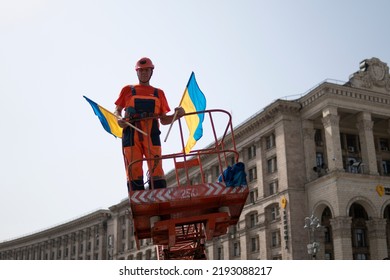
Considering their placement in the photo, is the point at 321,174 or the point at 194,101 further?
the point at 321,174

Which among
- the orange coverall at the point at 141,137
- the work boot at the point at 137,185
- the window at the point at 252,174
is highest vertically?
the window at the point at 252,174

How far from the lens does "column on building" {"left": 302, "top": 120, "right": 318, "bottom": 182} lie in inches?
1676

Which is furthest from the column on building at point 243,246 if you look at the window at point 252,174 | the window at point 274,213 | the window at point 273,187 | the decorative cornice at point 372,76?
the decorative cornice at point 372,76

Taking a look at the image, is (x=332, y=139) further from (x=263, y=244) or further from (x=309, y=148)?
(x=263, y=244)

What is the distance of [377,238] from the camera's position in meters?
39.1

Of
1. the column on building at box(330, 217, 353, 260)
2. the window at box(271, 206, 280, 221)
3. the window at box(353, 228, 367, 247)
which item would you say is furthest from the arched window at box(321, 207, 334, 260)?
the window at box(271, 206, 280, 221)

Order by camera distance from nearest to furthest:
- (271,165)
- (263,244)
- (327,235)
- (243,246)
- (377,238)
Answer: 1. (377,238)
2. (327,235)
3. (263,244)
4. (271,165)
5. (243,246)

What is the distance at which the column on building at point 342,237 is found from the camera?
37.2 meters

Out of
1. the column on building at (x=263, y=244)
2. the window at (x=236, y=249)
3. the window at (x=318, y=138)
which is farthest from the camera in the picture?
the window at (x=236, y=249)

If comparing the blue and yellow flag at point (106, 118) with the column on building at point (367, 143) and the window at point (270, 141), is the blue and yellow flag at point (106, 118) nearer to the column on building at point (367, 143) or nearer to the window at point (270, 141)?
the column on building at point (367, 143)

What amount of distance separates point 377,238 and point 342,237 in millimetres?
3678

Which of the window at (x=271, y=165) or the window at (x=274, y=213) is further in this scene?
the window at (x=271, y=165)

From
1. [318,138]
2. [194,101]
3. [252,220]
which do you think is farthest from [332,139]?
[194,101]
